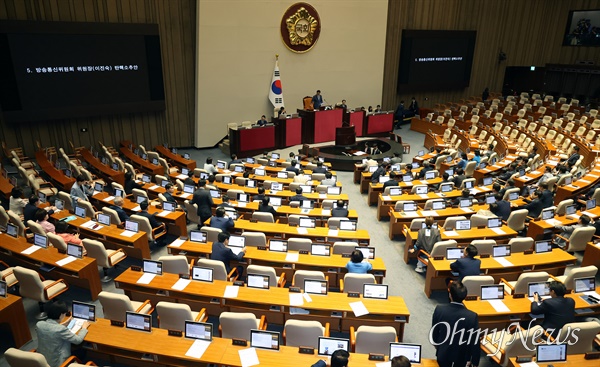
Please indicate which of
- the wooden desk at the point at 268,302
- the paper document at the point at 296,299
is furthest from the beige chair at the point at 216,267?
the paper document at the point at 296,299

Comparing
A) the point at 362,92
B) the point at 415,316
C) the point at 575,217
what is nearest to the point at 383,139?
the point at 362,92

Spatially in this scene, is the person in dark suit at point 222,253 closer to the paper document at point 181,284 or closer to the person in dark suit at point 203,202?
the paper document at point 181,284

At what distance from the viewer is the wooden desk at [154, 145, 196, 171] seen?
48.8 ft

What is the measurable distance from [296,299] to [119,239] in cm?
A: 415

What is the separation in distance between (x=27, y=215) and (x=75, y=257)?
93.4 inches

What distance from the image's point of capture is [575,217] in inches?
366

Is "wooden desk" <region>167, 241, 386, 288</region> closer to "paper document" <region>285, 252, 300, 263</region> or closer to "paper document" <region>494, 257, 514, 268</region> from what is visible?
"paper document" <region>285, 252, 300, 263</region>

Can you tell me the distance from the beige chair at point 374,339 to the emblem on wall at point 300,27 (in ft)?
50.5

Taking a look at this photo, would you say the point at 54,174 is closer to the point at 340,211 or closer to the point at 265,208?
the point at 265,208

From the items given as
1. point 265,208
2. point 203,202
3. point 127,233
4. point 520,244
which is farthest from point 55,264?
point 520,244

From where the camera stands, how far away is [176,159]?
15297 mm

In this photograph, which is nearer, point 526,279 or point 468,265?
point 526,279

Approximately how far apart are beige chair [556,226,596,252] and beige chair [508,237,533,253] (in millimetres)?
1161

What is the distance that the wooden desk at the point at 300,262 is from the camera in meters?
7.23
